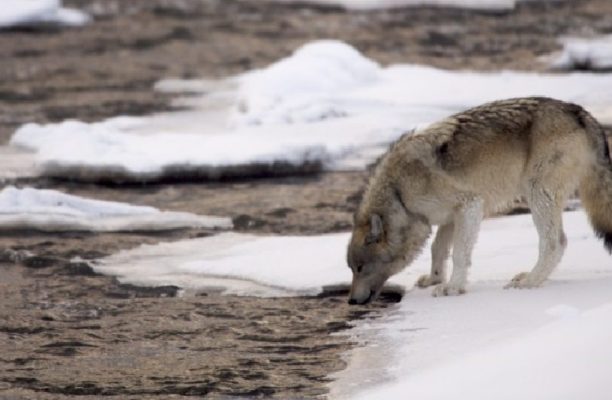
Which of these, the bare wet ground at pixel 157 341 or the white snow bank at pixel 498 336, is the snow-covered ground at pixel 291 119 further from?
the white snow bank at pixel 498 336

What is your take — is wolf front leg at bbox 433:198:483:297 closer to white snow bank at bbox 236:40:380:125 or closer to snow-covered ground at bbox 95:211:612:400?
snow-covered ground at bbox 95:211:612:400

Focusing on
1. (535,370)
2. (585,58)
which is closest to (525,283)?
(535,370)

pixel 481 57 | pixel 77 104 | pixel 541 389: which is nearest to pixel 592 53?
pixel 481 57

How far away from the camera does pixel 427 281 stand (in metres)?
9.88

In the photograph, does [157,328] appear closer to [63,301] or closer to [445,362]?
[63,301]

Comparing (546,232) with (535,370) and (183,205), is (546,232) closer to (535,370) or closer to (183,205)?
(535,370)

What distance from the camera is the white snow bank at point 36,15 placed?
2555 centimetres

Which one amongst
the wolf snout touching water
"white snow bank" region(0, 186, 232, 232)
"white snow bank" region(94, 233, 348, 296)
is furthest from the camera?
"white snow bank" region(0, 186, 232, 232)

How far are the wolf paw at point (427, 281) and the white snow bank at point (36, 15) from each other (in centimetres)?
1693

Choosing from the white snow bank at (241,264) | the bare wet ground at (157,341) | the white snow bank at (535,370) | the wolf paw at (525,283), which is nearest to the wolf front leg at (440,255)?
the bare wet ground at (157,341)

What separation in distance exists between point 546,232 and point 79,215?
4.98 meters

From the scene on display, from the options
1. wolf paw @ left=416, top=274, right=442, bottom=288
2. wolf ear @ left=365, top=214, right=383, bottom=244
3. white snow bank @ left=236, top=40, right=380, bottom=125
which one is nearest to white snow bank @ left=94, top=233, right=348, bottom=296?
wolf paw @ left=416, top=274, right=442, bottom=288

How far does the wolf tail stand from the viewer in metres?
9.23

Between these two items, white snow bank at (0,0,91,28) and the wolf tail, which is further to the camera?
white snow bank at (0,0,91,28)
